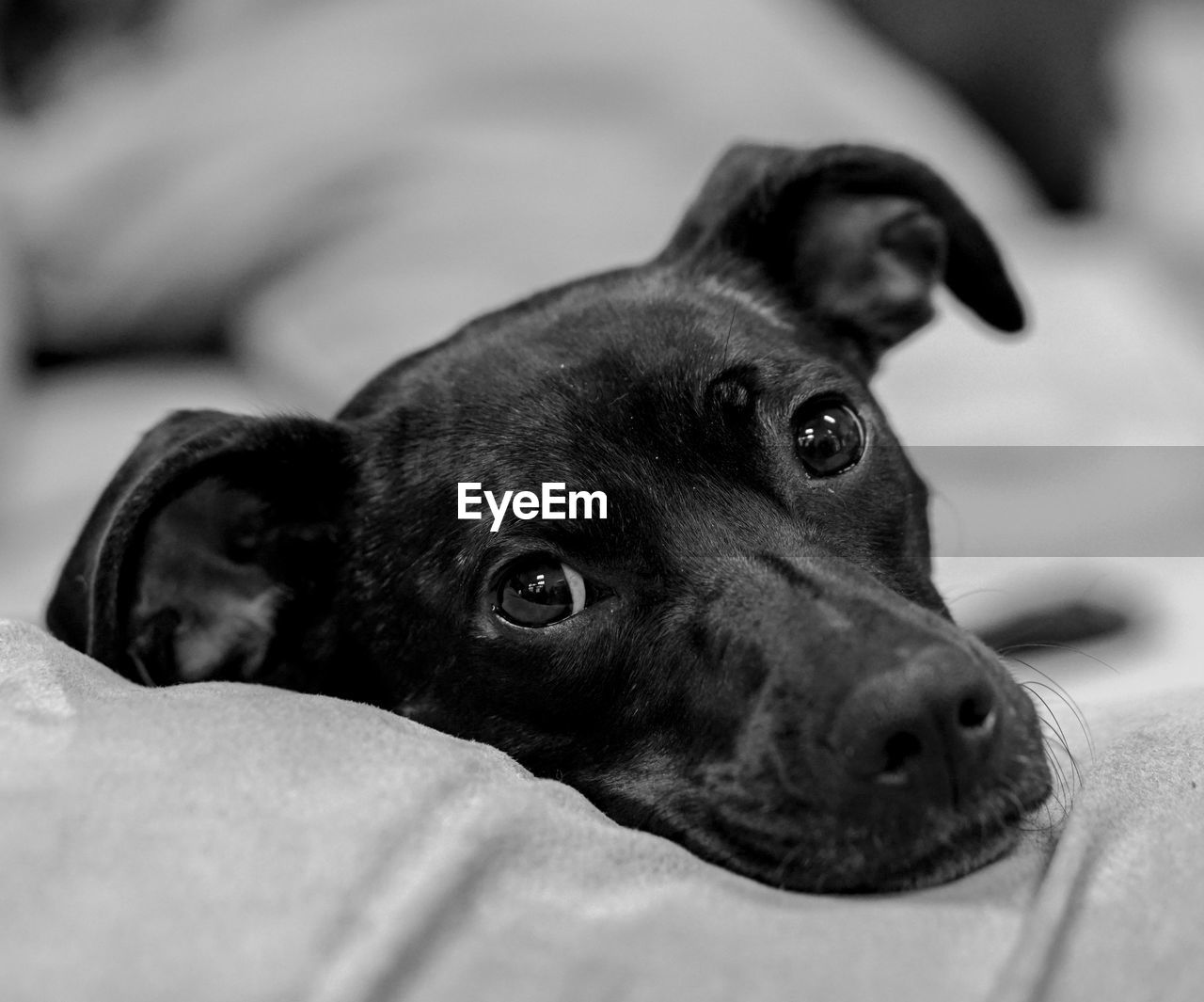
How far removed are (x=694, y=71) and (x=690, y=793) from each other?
326 cm

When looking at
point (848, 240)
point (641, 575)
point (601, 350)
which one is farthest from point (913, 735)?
point (848, 240)

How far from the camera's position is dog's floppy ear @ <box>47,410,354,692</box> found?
1865 mm

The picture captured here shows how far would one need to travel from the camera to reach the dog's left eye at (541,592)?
185cm

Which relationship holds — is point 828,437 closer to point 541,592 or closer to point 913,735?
point 541,592

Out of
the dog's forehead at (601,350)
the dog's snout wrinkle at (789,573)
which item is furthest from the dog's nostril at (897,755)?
the dog's forehead at (601,350)

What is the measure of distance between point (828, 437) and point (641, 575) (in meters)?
0.40

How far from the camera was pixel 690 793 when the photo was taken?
1.68 meters

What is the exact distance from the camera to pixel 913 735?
143 centimetres

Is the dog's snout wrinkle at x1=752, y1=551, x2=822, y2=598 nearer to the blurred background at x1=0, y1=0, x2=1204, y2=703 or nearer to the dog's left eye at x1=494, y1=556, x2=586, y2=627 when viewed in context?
the dog's left eye at x1=494, y1=556, x2=586, y2=627

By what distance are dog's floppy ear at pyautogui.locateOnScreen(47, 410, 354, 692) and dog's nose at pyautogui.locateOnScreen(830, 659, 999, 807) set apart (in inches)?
40.2

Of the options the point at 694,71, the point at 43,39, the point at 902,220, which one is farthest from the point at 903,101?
the point at 43,39

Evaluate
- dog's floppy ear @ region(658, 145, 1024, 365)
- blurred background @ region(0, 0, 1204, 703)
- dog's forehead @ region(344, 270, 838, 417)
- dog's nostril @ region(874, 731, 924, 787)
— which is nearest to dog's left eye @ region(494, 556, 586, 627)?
dog's forehead @ region(344, 270, 838, 417)

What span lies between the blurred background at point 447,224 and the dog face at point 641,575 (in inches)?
47.6

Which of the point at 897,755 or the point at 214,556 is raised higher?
the point at 897,755
